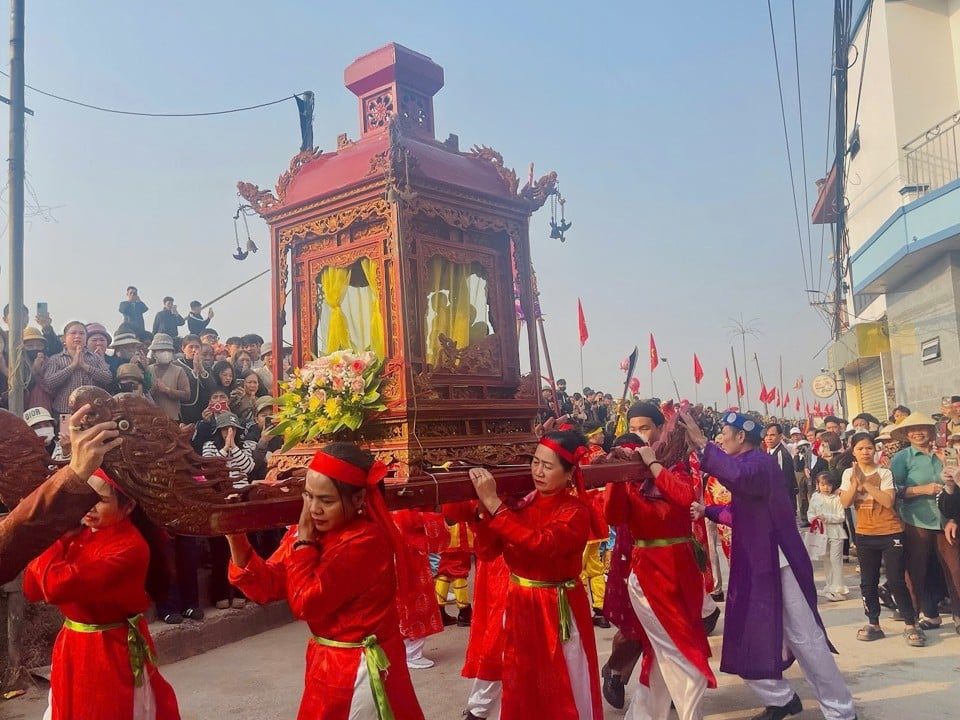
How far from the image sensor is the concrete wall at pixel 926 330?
11570 millimetres

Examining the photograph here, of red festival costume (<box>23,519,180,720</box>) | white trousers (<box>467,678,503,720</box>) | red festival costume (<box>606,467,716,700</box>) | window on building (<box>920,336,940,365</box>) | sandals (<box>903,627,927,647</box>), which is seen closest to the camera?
red festival costume (<box>23,519,180,720</box>)

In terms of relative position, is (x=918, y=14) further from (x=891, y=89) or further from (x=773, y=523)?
(x=773, y=523)

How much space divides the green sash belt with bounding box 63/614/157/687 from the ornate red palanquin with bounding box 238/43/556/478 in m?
1.08

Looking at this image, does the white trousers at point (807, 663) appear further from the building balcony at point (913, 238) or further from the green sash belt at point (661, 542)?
the building balcony at point (913, 238)

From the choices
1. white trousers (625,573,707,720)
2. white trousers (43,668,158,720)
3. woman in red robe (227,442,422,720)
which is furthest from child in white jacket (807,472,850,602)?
white trousers (43,668,158,720)

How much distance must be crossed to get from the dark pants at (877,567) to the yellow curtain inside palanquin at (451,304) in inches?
170

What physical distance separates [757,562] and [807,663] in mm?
621

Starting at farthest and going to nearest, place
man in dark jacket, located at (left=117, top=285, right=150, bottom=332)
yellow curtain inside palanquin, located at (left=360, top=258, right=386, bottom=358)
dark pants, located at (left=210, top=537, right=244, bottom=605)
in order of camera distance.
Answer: man in dark jacket, located at (left=117, top=285, right=150, bottom=332), dark pants, located at (left=210, top=537, right=244, bottom=605), yellow curtain inside palanquin, located at (left=360, top=258, right=386, bottom=358)

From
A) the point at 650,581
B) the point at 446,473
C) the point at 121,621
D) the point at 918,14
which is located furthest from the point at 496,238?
the point at 918,14

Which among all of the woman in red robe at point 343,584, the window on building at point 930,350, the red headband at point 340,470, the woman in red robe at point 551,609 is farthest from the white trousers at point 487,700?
the window on building at point 930,350

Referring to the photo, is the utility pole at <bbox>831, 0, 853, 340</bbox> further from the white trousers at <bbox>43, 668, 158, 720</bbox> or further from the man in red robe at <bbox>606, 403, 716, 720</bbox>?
the white trousers at <bbox>43, 668, 158, 720</bbox>

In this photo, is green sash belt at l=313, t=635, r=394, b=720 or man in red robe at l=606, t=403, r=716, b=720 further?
man in red robe at l=606, t=403, r=716, b=720

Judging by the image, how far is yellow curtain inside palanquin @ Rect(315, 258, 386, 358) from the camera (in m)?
3.95

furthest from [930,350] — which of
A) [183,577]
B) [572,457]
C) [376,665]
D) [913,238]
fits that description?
[376,665]
